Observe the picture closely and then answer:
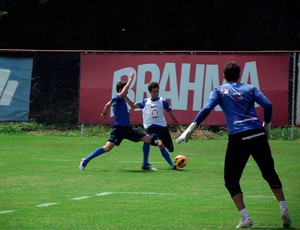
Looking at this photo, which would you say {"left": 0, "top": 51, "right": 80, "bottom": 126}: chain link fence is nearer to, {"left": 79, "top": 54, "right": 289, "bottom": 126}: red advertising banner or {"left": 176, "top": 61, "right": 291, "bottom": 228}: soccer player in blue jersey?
{"left": 79, "top": 54, "right": 289, "bottom": 126}: red advertising banner

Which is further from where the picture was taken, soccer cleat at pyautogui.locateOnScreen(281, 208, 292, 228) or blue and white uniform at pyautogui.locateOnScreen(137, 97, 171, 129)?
blue and white uniform at pyautogui.locateOnScreen(137, 97, 171, 129)

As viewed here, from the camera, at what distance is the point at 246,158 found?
35.7ft

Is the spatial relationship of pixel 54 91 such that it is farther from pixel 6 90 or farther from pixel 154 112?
pixel 154 112

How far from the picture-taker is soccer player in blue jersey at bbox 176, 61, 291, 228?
35.6ft

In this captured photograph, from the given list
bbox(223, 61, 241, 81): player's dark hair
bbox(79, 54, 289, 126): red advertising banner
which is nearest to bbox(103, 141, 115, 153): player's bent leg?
bbox(223, 61, 241, 81): player's dark hair

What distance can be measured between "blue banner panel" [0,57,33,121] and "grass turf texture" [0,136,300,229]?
4.79 m

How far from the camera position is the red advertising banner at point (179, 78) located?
26750 millimetres

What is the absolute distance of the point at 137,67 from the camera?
2794 centimetres

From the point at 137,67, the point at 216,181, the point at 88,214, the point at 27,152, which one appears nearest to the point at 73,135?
the point at 137,67

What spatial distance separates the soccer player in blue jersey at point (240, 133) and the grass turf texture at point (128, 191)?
500 mm

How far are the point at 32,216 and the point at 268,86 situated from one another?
16.0m
